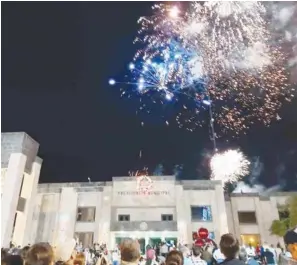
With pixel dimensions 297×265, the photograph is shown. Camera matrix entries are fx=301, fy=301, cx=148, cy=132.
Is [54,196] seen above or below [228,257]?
above

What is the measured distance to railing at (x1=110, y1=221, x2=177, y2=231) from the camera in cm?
3183

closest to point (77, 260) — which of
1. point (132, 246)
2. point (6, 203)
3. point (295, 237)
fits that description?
point (132, 246)

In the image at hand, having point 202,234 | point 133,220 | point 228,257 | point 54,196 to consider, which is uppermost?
point 54,196

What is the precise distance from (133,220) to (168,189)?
5227 mm

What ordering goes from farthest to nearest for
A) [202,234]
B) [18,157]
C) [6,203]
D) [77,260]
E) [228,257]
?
[18,157]
[6,203]
[202,234]
[77,260]
[228,257]

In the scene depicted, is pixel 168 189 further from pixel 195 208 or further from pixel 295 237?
pixel 295 237

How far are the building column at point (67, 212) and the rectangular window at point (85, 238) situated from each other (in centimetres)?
78

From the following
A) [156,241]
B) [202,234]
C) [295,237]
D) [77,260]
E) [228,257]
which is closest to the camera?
[228,257]

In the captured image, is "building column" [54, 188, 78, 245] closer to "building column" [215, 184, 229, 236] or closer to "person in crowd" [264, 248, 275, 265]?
"building column" [215, 184, 229, 236]

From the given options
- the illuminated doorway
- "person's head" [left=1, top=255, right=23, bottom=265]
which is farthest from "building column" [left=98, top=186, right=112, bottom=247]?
"person's head" [left=1, top=255, right=23, bottom=265]

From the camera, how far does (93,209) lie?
34.5 metres

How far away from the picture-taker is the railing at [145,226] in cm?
3183

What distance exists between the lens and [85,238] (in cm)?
3309

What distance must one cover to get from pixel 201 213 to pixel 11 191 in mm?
19713
